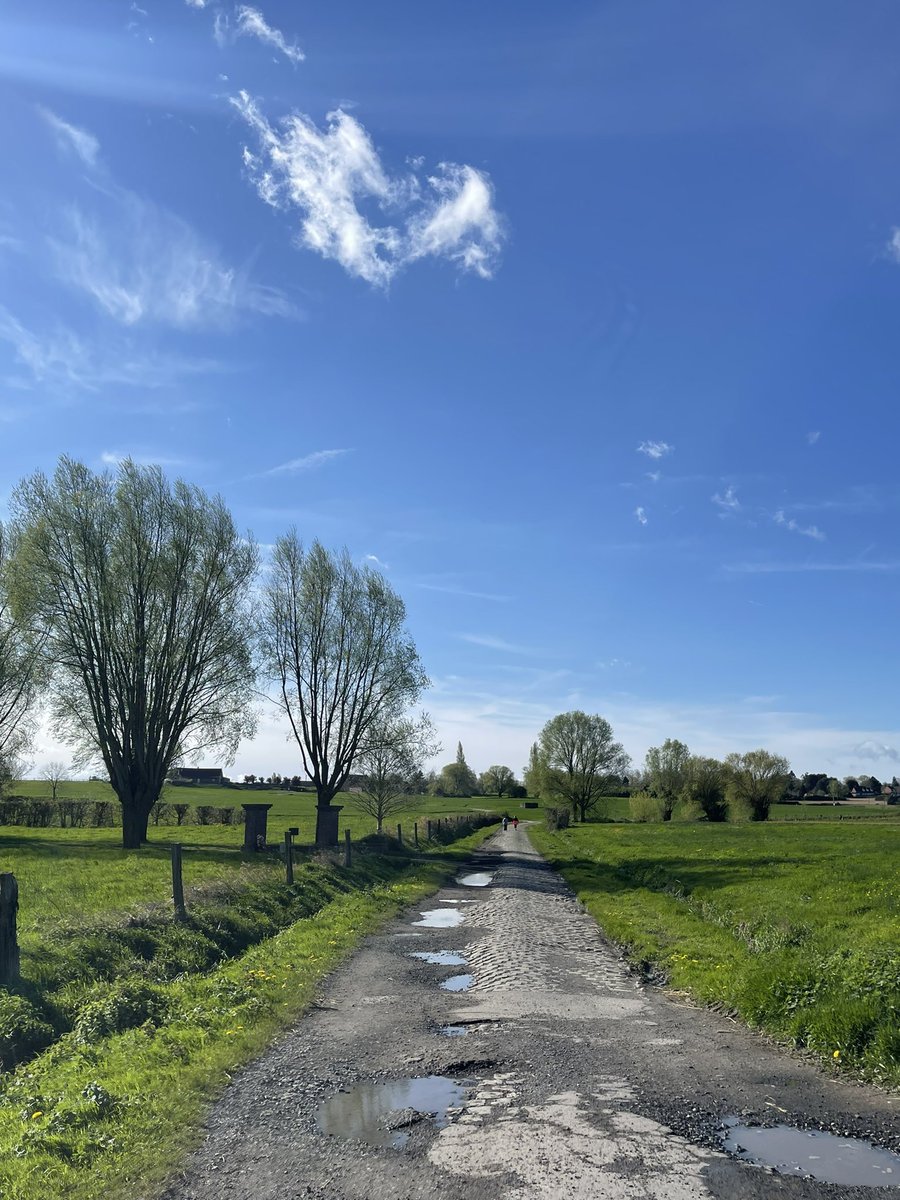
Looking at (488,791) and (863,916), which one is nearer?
(863,916)

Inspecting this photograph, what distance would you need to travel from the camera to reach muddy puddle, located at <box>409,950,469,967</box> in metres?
14.8

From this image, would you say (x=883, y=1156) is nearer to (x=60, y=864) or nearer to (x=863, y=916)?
(x=863, y=916)

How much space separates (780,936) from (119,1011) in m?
11.1

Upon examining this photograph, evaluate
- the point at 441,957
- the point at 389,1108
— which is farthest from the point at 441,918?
the point at 389,1108

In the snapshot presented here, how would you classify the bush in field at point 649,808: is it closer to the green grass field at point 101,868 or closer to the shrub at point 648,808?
the shrub at point 648,808

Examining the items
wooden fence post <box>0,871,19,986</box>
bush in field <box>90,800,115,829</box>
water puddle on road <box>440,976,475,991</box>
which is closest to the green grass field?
wooden fence post <box>0,871,19,986</box>

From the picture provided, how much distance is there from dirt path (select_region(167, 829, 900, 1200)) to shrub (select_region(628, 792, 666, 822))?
333 ft

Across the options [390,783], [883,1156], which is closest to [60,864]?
[883,1156]

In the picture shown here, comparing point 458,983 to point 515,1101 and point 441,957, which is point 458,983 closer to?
point 441,957

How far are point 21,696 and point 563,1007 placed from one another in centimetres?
4102

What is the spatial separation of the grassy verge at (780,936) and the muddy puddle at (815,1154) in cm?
167

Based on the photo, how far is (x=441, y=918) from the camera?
20.9 metres

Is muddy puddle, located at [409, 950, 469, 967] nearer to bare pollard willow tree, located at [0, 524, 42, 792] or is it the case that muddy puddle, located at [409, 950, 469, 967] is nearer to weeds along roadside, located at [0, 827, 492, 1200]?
weeds along roadside, located at [0, 827, 492, 1200]

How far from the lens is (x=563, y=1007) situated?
1122cm
